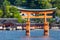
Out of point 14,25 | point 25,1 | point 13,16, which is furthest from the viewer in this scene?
point 25,1

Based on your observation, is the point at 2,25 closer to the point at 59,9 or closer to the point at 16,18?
the point at 16,18

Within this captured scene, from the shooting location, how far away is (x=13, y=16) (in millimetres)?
79000

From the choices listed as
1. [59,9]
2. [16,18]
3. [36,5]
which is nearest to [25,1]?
[36,5]

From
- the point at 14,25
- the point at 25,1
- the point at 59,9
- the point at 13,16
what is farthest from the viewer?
the point at 25,1

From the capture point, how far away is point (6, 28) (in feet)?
245

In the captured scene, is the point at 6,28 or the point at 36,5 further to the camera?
the point at 36,5

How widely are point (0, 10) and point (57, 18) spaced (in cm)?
1206

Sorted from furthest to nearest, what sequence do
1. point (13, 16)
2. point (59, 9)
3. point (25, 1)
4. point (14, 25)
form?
point (25, 1), point (59, 9), point (13, 16), point (14, 25)

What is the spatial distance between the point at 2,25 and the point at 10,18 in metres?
2.73

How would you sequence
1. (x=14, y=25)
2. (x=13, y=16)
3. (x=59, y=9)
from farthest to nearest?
1. (x=59, y=9)
2. (x=13, y=16)
3. (x=14, y=25)

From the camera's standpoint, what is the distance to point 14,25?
2904 inches

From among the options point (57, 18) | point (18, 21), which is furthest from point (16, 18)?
point (57, 18)

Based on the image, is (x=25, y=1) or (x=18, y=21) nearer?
(x=18, y=21)

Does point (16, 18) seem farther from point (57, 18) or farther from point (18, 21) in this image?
point (57, 18)
